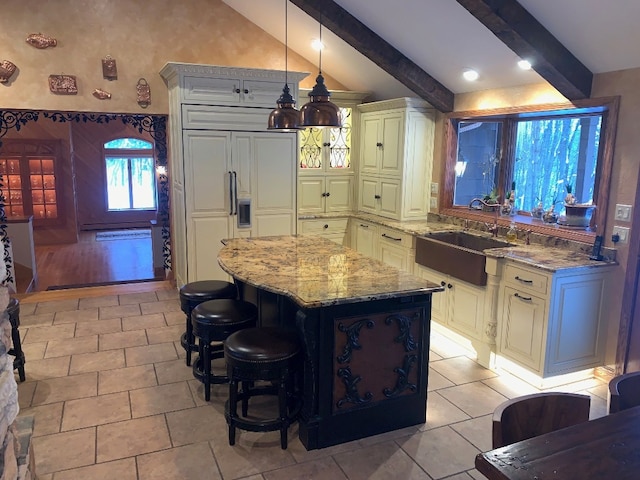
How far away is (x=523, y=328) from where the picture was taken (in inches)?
141

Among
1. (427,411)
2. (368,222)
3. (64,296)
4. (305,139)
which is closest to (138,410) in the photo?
(427,411)

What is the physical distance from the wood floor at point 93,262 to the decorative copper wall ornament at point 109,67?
280 centimetres

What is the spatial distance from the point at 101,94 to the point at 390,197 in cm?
321

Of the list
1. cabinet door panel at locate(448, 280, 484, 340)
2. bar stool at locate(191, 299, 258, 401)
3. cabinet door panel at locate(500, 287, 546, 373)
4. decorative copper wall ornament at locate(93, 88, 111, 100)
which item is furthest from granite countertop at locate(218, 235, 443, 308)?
decorative copper wall ornament at locate(93, 88, 111, 100)

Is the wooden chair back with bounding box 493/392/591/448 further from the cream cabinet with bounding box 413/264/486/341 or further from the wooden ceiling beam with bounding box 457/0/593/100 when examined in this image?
the wooden ceiling beam with bounding box 457/0/593/100

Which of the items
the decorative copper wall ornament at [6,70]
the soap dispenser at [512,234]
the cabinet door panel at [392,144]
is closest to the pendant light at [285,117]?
the soap dispenser at [512,234]

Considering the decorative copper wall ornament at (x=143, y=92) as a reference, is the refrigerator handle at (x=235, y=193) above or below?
below

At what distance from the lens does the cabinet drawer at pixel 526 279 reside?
3373 mm

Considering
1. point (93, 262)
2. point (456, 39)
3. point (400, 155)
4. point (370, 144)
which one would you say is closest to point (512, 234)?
point (400, 155)

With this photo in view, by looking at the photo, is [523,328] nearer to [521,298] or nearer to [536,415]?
[521,298]

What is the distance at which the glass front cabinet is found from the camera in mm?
9406

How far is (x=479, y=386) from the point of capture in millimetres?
3605

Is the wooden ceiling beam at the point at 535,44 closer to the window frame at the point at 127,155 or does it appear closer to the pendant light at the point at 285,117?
the pendant light at the point at 285,117

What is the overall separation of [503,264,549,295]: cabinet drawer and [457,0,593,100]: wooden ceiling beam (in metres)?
1.33
